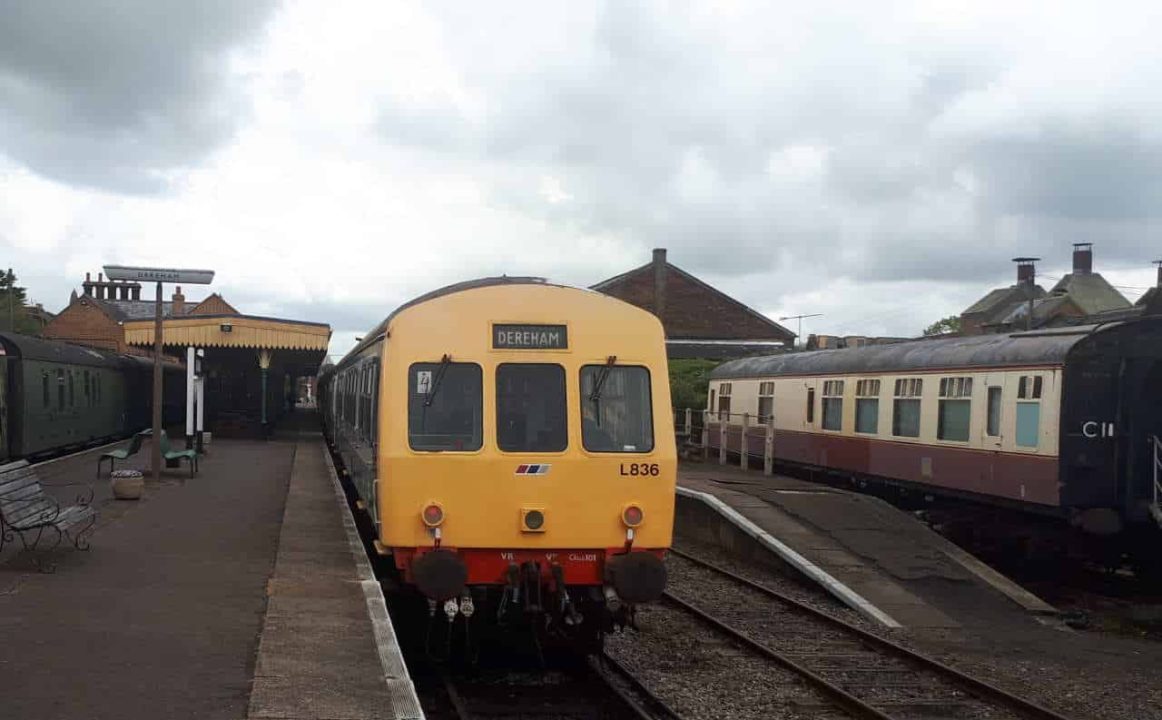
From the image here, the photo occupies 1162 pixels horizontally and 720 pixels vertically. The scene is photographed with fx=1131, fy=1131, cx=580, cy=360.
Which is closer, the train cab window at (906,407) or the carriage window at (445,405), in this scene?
the carriage window at (445,405)

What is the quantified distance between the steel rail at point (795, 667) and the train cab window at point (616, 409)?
2380 mm

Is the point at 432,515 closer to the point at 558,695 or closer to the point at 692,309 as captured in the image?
the point at 558,695

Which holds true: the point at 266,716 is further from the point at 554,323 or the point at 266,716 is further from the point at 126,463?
the point at 126,463

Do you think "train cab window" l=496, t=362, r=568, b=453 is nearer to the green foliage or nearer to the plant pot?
the plant pot

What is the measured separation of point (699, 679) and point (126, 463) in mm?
15838

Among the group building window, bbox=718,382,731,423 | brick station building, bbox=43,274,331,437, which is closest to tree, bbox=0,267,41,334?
brick station building, bbox=43,274,331,437

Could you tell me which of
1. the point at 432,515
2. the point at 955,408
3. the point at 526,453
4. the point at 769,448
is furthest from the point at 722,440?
the point at 432,515

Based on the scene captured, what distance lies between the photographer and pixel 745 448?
25484 mm

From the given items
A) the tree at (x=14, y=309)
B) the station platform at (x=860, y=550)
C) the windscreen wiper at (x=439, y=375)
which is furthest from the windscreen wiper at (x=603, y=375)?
the tree at (x=14, y=309)

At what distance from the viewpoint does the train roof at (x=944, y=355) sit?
14.4m

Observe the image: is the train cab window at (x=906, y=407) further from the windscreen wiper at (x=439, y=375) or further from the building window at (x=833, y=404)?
the windscreen wiper at (x=439, y=375)

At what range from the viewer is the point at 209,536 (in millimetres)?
12555

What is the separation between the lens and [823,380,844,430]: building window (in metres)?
21.0

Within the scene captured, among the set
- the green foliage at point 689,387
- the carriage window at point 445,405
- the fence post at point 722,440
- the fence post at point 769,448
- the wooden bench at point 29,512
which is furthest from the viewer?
the green foliage at point 689,387
